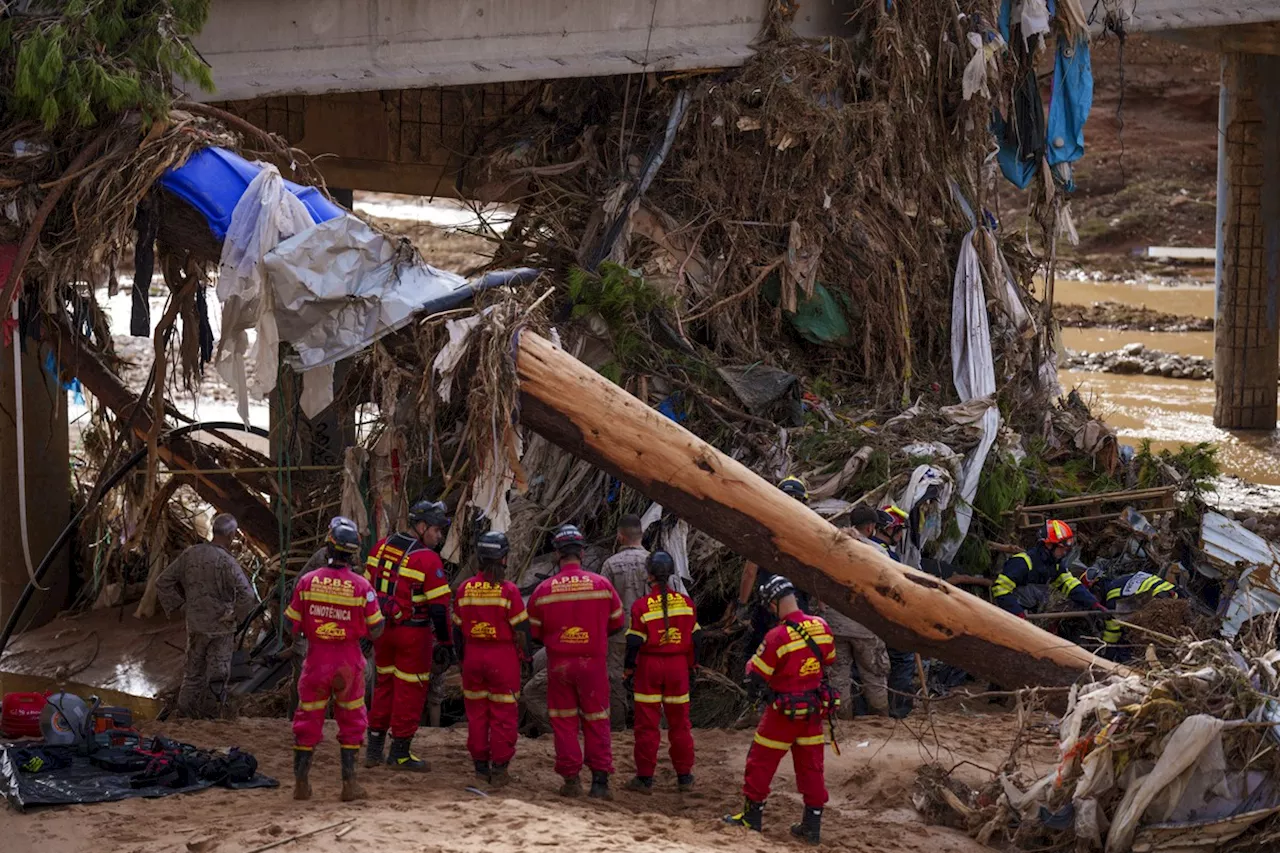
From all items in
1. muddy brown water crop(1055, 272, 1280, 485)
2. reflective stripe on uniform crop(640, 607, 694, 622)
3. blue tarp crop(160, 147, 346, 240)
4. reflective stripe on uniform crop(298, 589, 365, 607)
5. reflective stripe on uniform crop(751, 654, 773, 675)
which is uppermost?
blue tarp crop(160, 147, 346, 240)

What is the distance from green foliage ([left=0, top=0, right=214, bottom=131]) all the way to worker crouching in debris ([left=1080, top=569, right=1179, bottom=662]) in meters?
7.12

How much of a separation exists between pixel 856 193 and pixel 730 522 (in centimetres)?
507

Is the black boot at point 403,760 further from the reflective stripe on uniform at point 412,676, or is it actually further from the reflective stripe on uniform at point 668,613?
the reflective stripe on uniform at point 668,613

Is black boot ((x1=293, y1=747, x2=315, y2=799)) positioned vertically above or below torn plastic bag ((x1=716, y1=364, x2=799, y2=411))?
below

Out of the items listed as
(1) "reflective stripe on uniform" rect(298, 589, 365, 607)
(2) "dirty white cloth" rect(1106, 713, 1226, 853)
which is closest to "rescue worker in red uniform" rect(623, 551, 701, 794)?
(1) "reflective stripe on uniform" rect(298, 589, 365, 607)

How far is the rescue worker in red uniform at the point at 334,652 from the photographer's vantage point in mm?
7871

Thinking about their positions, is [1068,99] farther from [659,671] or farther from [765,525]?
[659,671]

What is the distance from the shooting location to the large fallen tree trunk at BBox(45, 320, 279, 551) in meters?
11.9

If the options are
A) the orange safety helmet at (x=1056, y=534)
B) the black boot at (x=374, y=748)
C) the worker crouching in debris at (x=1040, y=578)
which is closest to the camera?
the black boot at (x=374, y=748)

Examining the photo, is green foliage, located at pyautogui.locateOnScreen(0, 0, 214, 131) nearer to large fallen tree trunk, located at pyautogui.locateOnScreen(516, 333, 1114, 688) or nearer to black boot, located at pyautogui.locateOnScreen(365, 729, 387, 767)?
large fallen tree trunk, located at pyautogui.locateOnScreen(516, 333, 1114, 688)

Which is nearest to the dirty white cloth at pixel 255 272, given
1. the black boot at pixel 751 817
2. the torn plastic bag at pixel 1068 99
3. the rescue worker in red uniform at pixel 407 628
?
the rescue worker in red uniform at pixel 407 628

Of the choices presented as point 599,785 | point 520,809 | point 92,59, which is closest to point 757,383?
point 599,785

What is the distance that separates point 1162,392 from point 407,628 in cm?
1668

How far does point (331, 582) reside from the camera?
790cm
